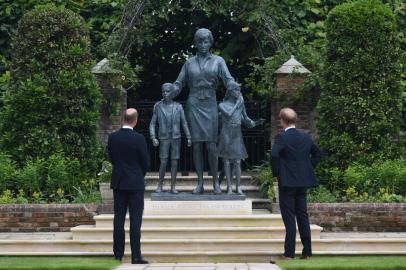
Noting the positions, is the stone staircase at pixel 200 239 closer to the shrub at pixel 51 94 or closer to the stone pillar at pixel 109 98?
the shrub at pixel 51 94

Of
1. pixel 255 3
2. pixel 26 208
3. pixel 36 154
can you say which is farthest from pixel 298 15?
pixel 26 208

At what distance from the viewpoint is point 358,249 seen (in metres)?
10.2

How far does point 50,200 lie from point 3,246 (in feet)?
7.42

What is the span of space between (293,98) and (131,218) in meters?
5.99

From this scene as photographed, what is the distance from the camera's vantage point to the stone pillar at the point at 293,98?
14.2m

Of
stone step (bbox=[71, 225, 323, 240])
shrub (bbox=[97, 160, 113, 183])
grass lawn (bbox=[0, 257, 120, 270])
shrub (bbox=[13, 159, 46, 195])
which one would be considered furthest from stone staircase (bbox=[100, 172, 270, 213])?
grass lawn (bbox=[0, 257, 120, 270])

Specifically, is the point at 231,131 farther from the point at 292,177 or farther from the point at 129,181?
the point at 129,181

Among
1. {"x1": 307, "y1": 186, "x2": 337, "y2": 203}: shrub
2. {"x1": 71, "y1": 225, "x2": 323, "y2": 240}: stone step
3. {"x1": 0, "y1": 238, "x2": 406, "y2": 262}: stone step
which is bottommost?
{"x1": 0, "y1": 238, "x2": 406, "y2": 262}: stone step

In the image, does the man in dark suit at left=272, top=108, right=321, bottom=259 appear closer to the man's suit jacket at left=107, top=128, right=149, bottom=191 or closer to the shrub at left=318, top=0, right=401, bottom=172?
the man's suit jacket at left=107, top=128, right=149, bottom=191

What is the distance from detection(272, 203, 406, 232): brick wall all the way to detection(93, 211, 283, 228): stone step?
952 mm

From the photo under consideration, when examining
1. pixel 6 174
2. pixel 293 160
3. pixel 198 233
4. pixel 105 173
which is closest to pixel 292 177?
pixel 293 160

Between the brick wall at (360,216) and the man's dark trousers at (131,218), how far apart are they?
350 centimetres

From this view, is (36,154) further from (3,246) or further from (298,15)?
(298,15)

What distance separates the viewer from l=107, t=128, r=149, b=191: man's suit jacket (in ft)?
29.6
